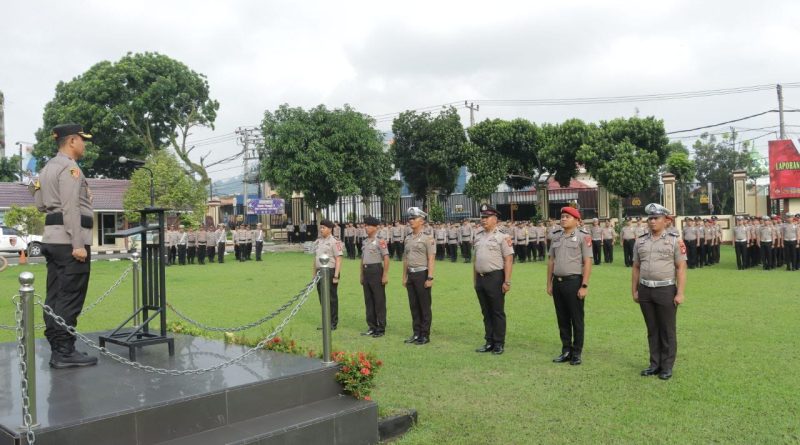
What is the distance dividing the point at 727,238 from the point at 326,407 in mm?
24354

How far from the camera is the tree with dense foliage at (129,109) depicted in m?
35.2

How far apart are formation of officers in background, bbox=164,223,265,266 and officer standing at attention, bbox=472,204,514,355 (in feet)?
57.9

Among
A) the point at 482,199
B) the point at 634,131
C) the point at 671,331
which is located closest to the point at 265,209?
the point at 482,199

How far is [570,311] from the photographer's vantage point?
21.2ft

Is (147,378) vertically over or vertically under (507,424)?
over

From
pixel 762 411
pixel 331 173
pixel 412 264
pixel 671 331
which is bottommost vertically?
pixel 762 411

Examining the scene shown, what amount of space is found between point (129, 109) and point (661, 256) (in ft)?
115

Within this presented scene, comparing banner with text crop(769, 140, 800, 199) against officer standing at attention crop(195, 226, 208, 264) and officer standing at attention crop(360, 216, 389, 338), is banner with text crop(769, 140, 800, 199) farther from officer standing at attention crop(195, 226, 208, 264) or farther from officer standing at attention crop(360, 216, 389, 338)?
officer standing at attention crop(195, 226, 208, 264)

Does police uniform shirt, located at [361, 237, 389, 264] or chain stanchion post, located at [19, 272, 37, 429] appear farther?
police uniform shirt, located at [361, 237, 389, 264]

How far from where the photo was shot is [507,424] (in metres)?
4.59

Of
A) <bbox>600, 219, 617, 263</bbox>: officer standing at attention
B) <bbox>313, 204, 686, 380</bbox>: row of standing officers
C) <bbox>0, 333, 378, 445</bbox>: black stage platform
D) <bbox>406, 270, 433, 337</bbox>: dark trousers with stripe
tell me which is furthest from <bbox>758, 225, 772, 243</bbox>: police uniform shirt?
<bbox>0, 333, 378, 445</bbox>: black stage platform

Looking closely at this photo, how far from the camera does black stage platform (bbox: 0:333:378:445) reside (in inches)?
→ 142

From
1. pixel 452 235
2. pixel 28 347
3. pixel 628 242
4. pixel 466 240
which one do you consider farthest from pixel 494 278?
pixel 452 235

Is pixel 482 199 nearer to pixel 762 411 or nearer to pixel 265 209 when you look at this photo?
pixel 265 209
